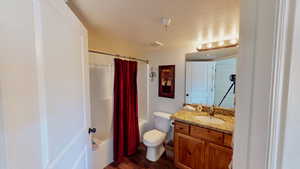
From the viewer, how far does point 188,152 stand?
1.88m

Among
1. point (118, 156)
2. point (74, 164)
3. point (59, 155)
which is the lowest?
point (118, 156)

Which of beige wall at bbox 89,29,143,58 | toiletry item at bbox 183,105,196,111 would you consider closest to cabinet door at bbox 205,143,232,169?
toiletry item at bbox 183,105,196,111

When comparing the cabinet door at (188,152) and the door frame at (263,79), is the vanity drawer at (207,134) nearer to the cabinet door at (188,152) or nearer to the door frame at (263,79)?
the cabinet door at (188,152)

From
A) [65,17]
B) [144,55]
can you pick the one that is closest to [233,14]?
[65,17]

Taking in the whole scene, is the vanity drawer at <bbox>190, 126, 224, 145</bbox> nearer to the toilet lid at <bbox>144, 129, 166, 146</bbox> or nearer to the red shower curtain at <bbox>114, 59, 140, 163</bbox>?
the toilet lid at <bbox>144, 129, 166, 146</bbox>

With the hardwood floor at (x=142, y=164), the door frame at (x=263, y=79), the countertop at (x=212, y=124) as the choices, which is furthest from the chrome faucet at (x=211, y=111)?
the door frame at (x=263, y=79)

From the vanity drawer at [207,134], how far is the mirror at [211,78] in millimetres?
683

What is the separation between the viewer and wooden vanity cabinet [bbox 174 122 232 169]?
1582mm

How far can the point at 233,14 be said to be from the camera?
128cm

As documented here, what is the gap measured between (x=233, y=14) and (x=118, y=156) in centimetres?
247

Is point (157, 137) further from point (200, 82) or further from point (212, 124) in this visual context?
point (200, 82)

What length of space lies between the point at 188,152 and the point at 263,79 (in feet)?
6.07

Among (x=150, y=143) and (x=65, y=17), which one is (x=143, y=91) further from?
(x=65, y=17)

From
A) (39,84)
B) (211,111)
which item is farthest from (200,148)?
(39,84)
